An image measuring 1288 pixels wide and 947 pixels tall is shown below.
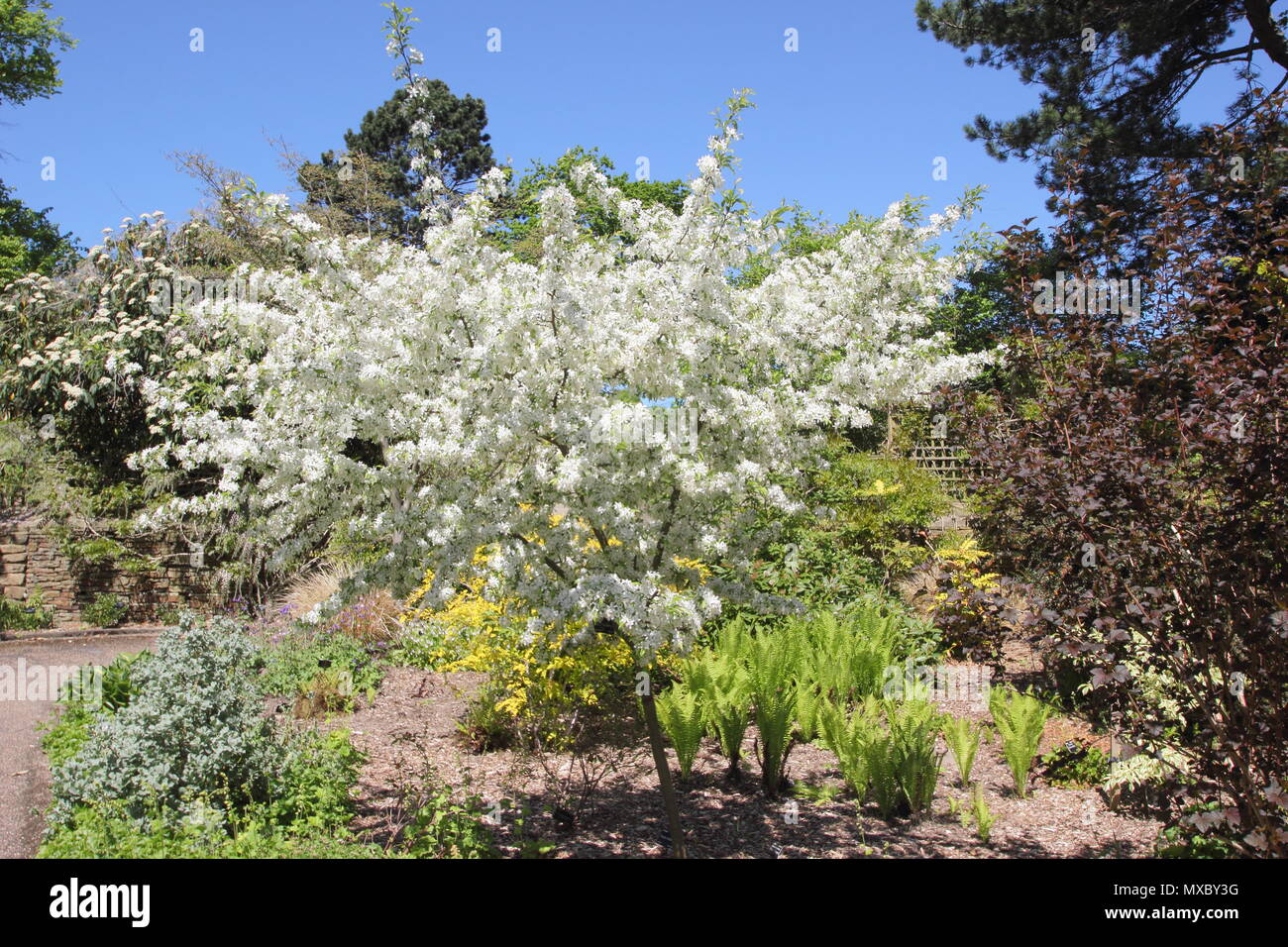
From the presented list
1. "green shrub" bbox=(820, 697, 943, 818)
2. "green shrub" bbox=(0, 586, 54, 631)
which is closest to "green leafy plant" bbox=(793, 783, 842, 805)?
"green shrub" bbox=(820, 697, 943, 818)

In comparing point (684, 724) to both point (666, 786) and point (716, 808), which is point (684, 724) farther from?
point (666, 786)

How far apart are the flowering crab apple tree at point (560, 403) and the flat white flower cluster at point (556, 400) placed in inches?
0.5

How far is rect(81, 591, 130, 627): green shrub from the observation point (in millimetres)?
12312

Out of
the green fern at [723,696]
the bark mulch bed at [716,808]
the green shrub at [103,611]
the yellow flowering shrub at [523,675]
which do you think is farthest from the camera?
the green shrub at [103,611]

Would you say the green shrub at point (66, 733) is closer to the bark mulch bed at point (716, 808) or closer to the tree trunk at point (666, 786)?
the bark mulch bed at point (716, 808)

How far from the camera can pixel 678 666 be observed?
7.01 m

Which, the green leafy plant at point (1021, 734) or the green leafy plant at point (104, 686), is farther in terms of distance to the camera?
the green leafy plant at point (104, 686)

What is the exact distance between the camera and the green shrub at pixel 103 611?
12312mm

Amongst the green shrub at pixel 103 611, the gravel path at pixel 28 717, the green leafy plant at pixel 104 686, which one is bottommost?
the gravel path at pixel 28 717

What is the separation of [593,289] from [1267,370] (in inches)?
102

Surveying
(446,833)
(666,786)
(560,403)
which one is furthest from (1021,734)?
(560,403)

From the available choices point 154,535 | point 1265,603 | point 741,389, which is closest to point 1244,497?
point 1265,603

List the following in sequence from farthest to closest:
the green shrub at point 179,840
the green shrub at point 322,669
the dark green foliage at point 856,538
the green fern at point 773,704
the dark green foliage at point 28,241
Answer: the dark green foliage at point 28,241 → the dark green foliage at point 856,538 → the green shrub at point 322,669 → the green fern at point 773,704 → the green shrub at point 179,840

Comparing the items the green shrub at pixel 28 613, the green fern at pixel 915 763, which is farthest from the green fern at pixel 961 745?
the green shrub at pixel 28 613
